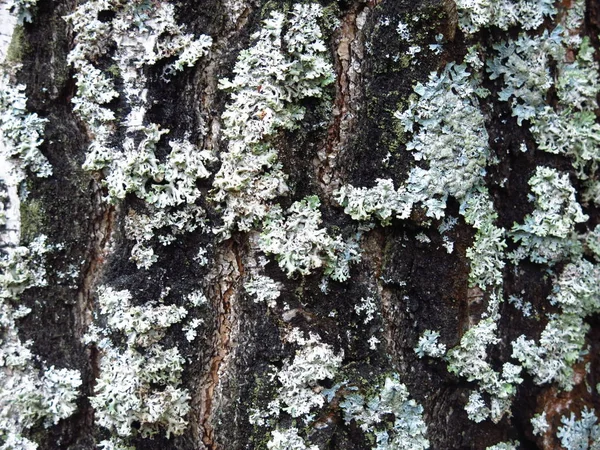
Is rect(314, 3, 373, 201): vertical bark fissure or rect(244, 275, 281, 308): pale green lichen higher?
rect(314, 3, 373, 201): vertical bark fissure

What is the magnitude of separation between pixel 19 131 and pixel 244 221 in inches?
25.9

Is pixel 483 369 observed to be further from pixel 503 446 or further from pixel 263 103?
pixel 263 103

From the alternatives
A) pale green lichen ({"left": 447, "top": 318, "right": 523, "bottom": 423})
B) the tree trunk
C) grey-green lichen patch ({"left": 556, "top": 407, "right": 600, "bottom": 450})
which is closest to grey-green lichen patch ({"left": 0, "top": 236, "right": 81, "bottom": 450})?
the tree trunk

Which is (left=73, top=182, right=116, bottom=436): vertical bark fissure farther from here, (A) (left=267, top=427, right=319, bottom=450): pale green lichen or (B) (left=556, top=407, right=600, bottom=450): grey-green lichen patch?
(B) (left=556, top=407, right=600, bottom=450): grey-green lichen patch

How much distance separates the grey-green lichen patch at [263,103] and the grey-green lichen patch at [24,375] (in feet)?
1.83

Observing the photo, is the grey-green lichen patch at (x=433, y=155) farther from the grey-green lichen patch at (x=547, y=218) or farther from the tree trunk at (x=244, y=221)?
the grey-green lichen patch at (x=547, y=218)

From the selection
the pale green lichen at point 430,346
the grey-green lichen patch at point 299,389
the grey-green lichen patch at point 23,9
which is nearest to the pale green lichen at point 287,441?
the grey-green lichen patch at point 299,389

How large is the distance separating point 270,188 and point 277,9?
0.48 meters

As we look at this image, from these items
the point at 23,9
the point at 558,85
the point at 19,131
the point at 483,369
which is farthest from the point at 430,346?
the point at 23,9

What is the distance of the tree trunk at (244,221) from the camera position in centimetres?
141

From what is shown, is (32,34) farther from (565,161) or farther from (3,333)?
(565,161)

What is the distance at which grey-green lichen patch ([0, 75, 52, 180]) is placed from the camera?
Answer: 4.65 feet

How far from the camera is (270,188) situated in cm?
140

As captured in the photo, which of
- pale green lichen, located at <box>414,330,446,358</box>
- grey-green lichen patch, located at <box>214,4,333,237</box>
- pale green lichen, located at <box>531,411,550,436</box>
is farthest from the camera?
pale green lichen, located at <box>531,411,550,436</box>
